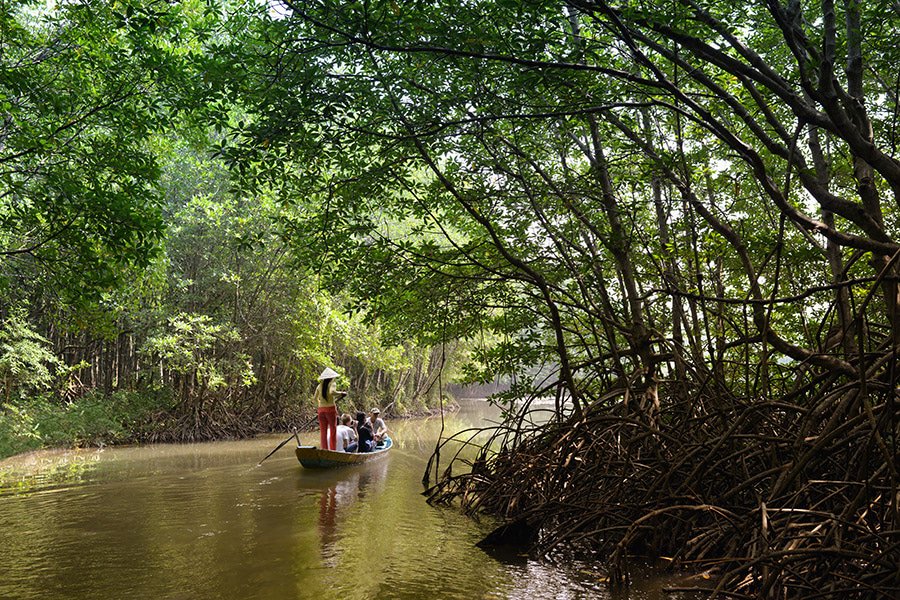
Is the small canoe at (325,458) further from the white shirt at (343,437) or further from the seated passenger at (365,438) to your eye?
the seated passenger at (365,438)

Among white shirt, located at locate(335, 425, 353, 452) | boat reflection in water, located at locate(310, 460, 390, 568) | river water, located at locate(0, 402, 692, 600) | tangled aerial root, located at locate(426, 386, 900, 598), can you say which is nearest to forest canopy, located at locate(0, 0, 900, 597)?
tangled aerial root, located at locate(426, 386, 900, 598)

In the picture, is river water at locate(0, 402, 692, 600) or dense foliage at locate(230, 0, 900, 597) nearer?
dense foliage at locate(230, 0, 900, 597)

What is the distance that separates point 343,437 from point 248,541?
7.45 metres

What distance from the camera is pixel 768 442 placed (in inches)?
200

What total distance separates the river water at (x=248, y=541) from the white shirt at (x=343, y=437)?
1530 mm

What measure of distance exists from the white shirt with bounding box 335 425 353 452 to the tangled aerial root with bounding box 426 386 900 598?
640 cm

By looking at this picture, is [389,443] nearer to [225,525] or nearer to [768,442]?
[225,525]

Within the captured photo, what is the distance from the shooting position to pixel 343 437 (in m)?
14.2

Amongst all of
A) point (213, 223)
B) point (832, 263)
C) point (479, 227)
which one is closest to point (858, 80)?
point (832, 263)

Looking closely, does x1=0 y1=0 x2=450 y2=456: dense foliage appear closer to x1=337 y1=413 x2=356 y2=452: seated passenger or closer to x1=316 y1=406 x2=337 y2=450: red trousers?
x1=337 y1=413 x2=356 y2=452: seated passenger

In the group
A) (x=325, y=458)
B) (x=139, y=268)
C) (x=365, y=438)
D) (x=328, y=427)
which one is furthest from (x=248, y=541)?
(x=365, y=438)

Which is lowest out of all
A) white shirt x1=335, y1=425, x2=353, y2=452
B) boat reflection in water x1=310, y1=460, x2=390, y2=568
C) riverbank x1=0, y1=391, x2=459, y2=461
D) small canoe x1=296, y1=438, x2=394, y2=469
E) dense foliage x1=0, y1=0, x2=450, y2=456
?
boat reflection in water x1=310, y1=460, x2=390, y2=568

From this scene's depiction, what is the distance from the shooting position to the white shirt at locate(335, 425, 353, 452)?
13953mm

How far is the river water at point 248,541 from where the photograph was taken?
521cm
